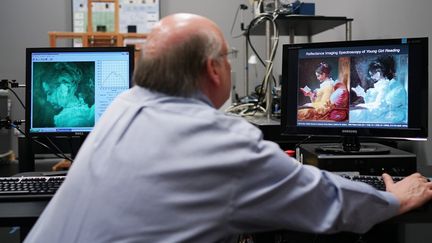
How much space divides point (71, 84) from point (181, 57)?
0.96m

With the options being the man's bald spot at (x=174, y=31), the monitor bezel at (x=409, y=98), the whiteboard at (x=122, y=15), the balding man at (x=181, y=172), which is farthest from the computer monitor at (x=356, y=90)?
the whiteboard at (x=122, y=15)

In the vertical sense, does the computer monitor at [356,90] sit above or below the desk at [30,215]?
above

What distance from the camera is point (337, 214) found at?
0.88 m

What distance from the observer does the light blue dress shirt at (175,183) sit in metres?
0.75

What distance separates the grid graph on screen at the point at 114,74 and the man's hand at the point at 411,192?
98 cm

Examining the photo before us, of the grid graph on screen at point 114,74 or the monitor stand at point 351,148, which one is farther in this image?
the grid graph on screen at point 114,74

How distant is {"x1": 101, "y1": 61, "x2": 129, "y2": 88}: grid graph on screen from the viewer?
1665 mm

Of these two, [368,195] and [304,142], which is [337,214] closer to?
[368,195]

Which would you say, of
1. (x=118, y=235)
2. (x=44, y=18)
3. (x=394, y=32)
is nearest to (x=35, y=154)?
(x=118, y=235)

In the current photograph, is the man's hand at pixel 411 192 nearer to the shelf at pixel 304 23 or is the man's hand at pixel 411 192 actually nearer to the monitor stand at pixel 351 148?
the monitor stand at pixel 351 148

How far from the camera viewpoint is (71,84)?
5.46ft

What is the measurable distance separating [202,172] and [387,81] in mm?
976

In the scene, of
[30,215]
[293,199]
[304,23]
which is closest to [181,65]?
[293,199]

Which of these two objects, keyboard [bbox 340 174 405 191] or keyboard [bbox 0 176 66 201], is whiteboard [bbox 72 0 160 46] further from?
keyboard [bbox 340 174 405 191]
